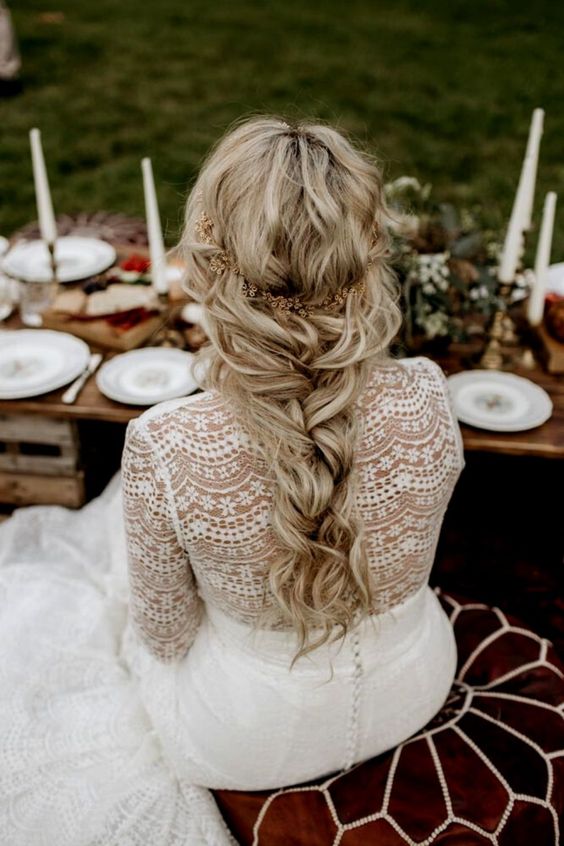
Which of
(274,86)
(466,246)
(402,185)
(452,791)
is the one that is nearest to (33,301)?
(402,185)

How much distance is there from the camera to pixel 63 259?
3.08m

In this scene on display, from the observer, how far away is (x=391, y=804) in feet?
5.15

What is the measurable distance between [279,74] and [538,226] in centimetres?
404

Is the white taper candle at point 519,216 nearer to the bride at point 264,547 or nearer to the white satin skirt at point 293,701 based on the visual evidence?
the bride at point 264,547

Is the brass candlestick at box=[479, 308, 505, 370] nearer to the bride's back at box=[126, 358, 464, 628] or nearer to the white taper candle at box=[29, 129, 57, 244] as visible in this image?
the bride's back at box=[126, 358, 464, 628]

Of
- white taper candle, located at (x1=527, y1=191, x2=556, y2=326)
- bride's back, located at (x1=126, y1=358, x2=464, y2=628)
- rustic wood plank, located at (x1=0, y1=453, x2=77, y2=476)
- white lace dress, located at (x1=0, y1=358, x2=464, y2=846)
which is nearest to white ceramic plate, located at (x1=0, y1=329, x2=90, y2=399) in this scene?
rustic wood plank, located at (x1=0, y1=453, x2=77, y2=476)

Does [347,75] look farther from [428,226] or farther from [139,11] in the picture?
[428,226]

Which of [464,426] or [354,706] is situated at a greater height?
[464,426]

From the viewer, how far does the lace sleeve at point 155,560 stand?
55.7 inches

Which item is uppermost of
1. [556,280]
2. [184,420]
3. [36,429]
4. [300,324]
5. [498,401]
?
[300,324]

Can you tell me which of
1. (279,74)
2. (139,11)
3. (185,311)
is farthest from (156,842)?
(139,11)

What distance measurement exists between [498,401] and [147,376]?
104 cm

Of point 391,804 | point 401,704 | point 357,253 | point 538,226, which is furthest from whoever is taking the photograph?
point 538,226

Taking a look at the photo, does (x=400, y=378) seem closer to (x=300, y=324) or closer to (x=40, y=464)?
(x=300, y=324)
